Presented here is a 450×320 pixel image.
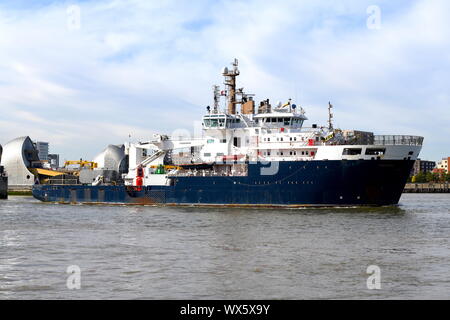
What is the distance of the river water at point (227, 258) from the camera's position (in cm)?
1415

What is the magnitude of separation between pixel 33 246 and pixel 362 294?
14.1 metres

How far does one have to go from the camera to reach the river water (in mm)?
14148

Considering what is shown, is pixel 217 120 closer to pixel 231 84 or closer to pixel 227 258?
pixel 231 84

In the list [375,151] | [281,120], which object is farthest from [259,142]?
[375,151]

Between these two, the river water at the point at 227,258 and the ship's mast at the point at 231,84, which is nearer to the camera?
the river water at the point at 227,258

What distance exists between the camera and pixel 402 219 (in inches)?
1305

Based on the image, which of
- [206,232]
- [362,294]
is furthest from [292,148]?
[362,294]

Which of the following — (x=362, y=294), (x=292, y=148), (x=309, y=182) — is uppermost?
(x=292, y=148)

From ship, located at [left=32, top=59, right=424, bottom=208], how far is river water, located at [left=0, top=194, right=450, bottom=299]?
7412 mm

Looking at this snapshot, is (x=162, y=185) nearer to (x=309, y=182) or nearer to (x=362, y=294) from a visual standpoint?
(x=309, y=182)

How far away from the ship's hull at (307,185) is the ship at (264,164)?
0.24ft

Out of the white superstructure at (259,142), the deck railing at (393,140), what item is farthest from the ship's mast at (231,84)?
the deck railing at (393,140)

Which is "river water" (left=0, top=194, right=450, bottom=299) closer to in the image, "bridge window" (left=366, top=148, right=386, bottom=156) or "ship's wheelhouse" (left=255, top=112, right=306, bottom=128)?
"bridge window" (left=366, top=148, right=386, bottom=156)

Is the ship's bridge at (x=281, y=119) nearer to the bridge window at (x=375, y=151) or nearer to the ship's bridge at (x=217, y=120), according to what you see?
the ship's bridge at (x=217, y=120)
